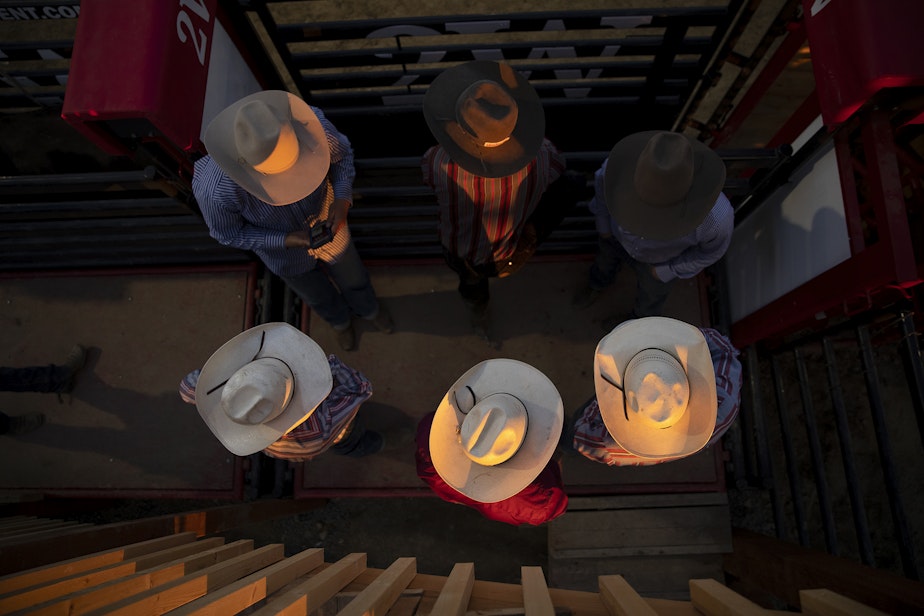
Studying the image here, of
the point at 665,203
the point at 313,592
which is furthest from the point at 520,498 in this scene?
the point at 665,203

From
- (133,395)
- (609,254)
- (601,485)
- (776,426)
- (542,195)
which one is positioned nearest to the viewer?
(542,195)

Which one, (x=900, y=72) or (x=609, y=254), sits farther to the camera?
(x=609, y=254)

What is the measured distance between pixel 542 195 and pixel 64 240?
388 centimetres

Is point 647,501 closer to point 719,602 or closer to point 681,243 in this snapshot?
point 719,602

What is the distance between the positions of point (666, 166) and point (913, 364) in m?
1.84

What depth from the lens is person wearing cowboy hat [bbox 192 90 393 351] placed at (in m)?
2.64

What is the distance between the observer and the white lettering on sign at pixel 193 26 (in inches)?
119

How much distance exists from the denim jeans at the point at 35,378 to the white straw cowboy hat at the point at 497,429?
11.5 feet

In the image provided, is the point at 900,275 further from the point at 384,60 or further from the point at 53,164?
the point at 53,164

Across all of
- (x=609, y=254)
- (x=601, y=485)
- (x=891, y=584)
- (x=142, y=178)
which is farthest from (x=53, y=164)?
(x=891, y=584)

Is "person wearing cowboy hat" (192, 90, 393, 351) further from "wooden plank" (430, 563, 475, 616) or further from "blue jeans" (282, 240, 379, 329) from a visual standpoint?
"wooden plank" (430, 563, 475, 616)

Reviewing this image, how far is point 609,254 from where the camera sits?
387cm

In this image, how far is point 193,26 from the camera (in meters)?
3.13

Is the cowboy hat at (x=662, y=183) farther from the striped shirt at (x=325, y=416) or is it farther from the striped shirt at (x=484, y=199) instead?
the striped shirt at (x=325, y=416)
